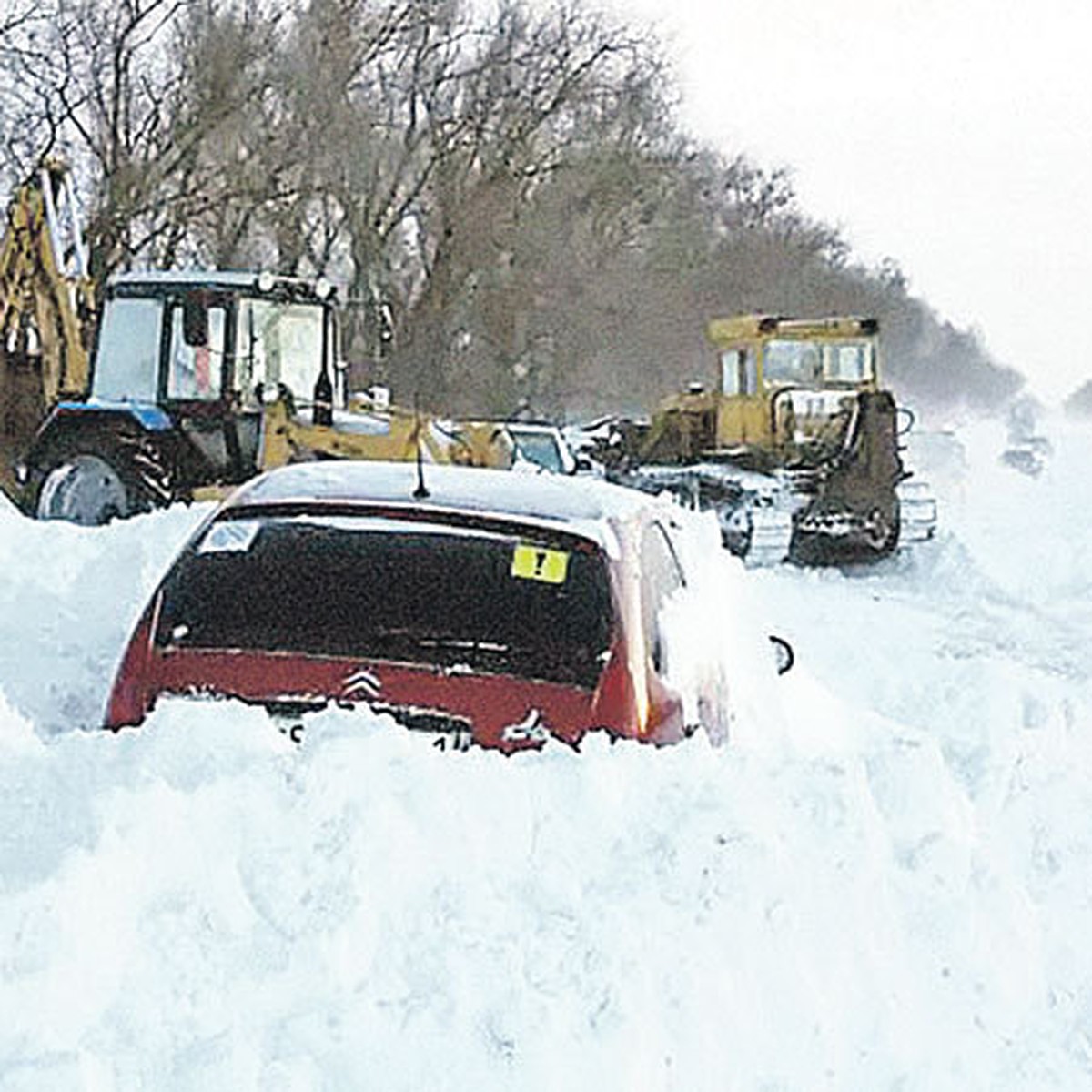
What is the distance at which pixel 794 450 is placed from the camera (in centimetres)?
2044

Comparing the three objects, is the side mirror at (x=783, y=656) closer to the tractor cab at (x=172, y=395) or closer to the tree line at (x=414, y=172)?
the tractor cab at (x=172, y=395)

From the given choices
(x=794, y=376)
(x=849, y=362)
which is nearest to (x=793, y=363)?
(x=794, y=376)

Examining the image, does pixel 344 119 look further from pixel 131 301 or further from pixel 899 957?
pixel 899 957

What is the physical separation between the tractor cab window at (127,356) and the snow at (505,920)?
1017cm

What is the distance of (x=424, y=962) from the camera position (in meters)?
3.86

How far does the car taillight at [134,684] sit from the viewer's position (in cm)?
547

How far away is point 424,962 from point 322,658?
1655 mm

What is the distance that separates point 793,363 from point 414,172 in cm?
2036

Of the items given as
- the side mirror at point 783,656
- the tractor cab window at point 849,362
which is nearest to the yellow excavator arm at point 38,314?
the tractor cab window at point 849,362

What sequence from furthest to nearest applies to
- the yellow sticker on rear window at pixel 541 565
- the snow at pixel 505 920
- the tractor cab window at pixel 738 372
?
1. the tractor cab window at pixel 738 372
2. the yellow sticker on rear window at pixel 541 565
3. the snow at pixel 505 920

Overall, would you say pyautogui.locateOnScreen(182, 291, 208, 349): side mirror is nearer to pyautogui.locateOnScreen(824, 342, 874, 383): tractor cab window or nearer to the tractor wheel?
the tractor wheel

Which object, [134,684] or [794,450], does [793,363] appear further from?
[134,684]

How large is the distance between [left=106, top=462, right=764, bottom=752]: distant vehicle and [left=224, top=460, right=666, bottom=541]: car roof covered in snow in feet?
0.04

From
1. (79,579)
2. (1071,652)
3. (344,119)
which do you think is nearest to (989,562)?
(1071,652)
